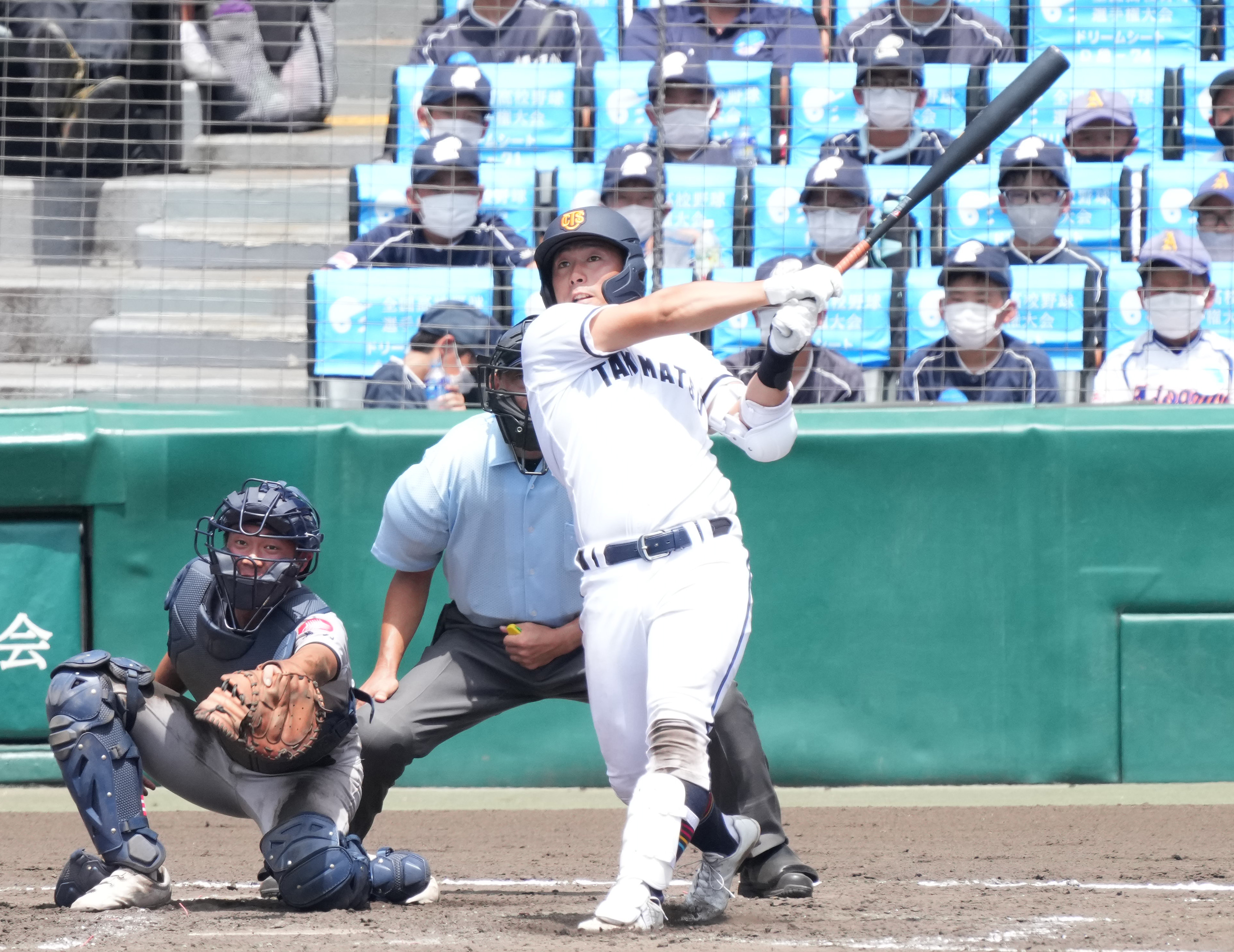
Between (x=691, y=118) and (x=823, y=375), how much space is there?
5.51 ft

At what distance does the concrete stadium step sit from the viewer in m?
5.70

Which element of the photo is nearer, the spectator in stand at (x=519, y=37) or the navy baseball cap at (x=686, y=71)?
the navy baseball cap at (x=686, y=71)

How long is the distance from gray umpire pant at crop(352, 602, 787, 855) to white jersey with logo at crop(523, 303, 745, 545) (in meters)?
0.67

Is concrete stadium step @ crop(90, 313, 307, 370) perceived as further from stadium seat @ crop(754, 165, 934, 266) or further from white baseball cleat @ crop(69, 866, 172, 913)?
white baseball cleat @ crop(69, 866, 172, 913)

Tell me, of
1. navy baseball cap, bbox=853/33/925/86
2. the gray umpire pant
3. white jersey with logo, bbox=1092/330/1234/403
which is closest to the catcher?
the gray umpire pant

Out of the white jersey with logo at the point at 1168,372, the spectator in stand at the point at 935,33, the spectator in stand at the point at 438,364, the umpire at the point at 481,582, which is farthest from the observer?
the spectator in stand at the point at 935,33

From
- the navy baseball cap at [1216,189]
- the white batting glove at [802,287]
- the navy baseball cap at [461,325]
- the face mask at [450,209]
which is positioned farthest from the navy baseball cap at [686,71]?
the white batting glove at [802,287]

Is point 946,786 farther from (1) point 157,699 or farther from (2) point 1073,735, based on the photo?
(1) point 157,699

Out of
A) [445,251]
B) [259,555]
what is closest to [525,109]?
[445,251]

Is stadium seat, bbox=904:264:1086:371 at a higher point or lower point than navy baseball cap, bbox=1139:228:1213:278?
lower

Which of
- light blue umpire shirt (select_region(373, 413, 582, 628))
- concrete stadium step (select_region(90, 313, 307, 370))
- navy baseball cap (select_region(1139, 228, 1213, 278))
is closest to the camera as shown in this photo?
light blue umpire shirt (select_region(373, 413, 582, 628))

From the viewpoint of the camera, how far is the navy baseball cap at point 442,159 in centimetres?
597

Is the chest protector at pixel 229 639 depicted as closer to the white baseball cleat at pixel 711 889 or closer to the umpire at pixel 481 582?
the umpire at pixel 481 582

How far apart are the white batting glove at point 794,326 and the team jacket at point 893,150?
11.9 feet
